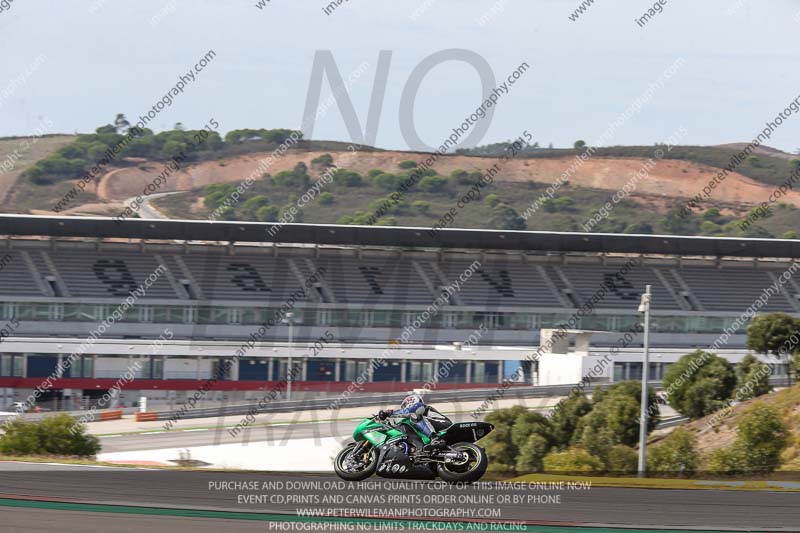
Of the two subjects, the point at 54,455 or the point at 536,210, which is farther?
the point at 536,210

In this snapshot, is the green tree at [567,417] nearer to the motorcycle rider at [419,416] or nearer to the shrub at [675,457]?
the shrub at [675,457]

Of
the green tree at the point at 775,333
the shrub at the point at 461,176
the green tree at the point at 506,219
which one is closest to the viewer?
the green tree at the point at 775,333

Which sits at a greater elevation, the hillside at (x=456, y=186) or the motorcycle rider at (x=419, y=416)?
the hillside at (x=456, y=186)

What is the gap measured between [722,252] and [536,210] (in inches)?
3311

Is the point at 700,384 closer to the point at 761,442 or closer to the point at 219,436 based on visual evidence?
the point at 761,442

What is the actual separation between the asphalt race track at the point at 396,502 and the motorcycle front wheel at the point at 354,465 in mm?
413

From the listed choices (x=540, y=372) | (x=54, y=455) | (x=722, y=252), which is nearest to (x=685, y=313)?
(x=722, y=252)

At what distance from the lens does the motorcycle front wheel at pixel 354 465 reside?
475 inches

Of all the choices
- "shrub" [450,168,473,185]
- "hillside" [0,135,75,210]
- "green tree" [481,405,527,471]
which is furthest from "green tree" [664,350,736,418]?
"shrub" [450,168,473,185]

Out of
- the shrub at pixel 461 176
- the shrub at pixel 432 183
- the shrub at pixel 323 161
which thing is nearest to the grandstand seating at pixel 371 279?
the shrub at pixel 432 183

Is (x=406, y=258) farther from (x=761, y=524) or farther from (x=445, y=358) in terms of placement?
(x=761, y=524)

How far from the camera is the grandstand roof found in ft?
177

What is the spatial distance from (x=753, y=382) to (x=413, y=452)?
22.8 meters

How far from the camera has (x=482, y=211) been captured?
5586 inches
